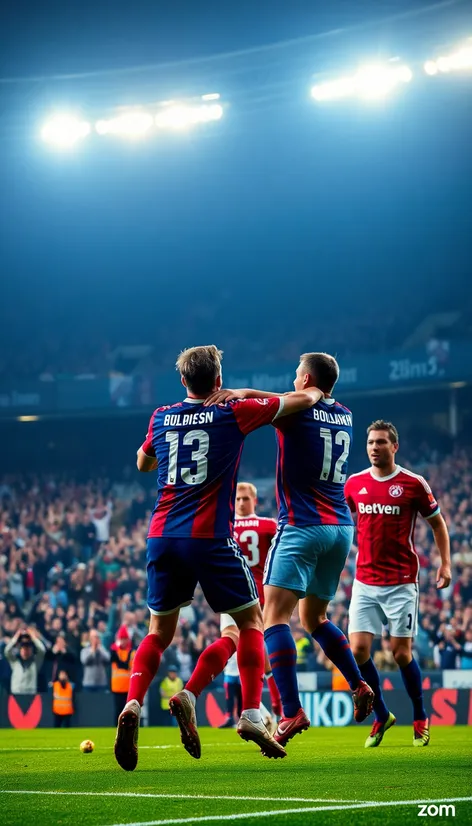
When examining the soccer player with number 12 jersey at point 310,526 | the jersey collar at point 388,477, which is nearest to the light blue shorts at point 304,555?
the soccer player with number 12 jersey at point 310,526

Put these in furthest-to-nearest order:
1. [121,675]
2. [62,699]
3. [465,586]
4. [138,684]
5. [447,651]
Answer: [465,586], [447,651], [62,699], [121,675], [138,684]

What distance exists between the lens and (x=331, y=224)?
1304 inches

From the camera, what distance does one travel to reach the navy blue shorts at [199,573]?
580 cm

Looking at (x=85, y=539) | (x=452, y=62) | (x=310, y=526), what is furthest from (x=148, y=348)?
(x=310, y=526)

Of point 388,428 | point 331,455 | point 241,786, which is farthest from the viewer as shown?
point 388,428

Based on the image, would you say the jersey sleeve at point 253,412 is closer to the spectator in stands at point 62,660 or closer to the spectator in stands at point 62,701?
the spectator in stands at point 62,701

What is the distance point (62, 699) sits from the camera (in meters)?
16.6

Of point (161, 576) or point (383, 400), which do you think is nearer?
point (161, 576)

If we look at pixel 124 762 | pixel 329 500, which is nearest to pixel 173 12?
pixel 329 500

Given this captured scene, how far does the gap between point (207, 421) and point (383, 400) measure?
1054 inches

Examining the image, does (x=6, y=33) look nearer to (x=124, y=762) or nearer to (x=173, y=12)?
(x=173, y=12)

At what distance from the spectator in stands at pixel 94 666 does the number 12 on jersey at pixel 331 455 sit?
1222cm

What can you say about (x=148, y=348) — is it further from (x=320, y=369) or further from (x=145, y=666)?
(x=145, y=666)

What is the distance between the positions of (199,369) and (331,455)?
138 centimetres
